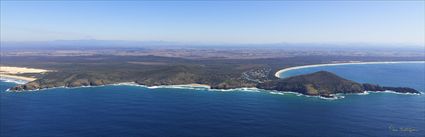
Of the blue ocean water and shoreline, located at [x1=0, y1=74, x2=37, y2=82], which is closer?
the blue ocean water

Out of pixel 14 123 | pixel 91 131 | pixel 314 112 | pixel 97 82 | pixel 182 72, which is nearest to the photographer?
pixel 91 131

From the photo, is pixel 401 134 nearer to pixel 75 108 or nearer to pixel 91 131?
pixel 91 131

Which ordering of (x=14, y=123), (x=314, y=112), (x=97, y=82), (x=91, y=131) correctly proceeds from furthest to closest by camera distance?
(x=97, y=82) → (x=314, y=112) → (x=14, y=123) → (x=91, y=131)

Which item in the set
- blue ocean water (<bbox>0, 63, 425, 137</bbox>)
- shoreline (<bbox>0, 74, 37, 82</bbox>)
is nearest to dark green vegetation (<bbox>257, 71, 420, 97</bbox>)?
blue ocean water (<bbox>0, 63, 425, 137</bbox>)

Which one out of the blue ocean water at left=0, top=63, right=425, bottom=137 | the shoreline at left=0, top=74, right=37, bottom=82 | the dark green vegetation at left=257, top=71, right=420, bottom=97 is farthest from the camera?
the shoreline at left=0, top=74, right=37, bottom=82

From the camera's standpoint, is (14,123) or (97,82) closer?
(14,123)

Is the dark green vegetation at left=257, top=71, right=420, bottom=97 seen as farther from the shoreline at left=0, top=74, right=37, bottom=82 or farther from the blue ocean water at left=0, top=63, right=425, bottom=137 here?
the shoreline at left=0, top=74, right=37, bottom=82

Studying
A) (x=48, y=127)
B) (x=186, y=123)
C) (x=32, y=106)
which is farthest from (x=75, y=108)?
(x=186, y=123)
